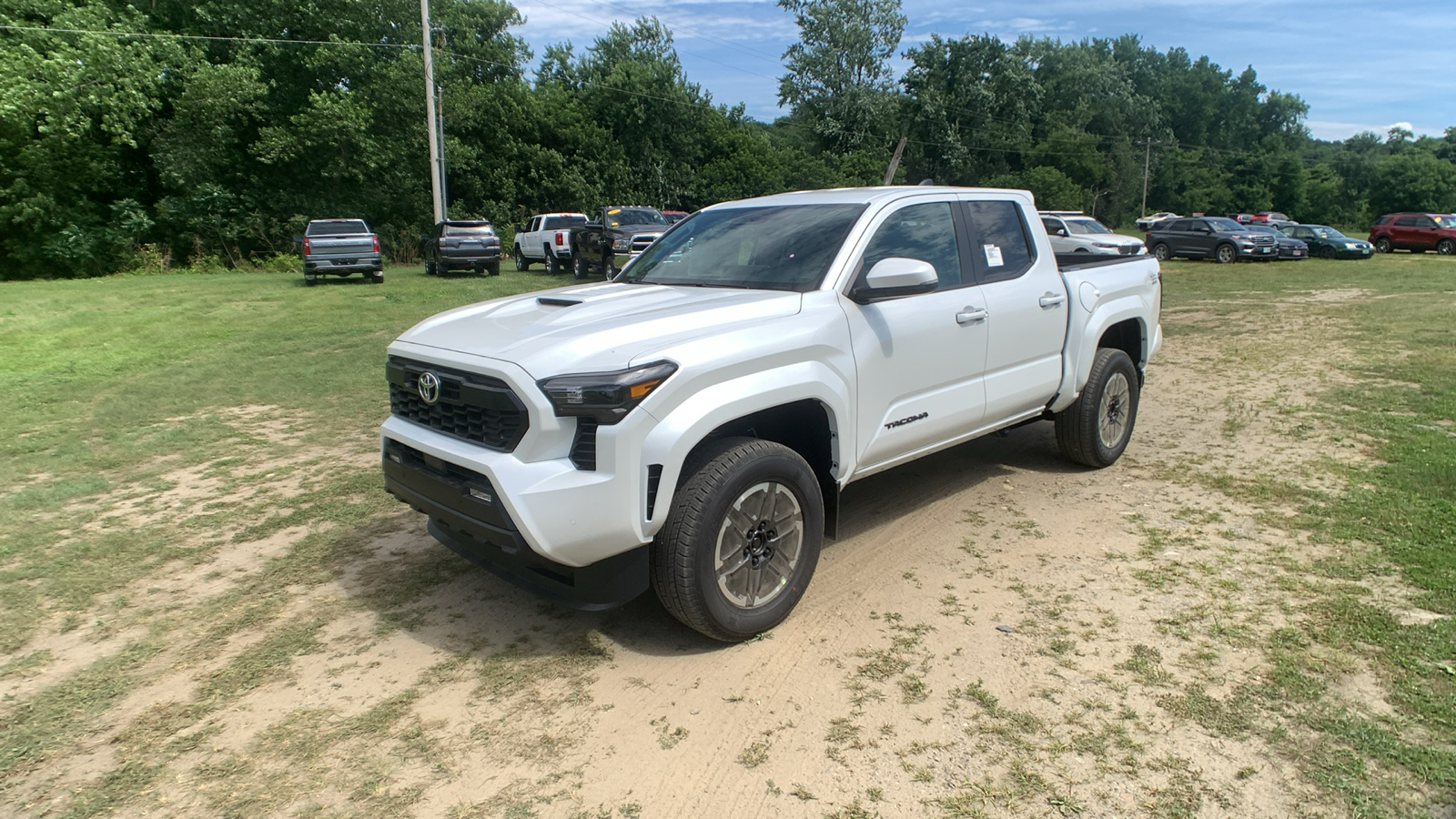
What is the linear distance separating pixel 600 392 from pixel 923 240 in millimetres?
2275

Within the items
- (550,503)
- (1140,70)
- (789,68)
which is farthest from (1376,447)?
(1140,70)

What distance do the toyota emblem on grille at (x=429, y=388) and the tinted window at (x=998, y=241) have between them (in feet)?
9.79

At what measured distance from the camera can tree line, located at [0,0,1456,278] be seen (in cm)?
2795

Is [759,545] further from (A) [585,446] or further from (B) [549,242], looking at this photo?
(B) [549,242]

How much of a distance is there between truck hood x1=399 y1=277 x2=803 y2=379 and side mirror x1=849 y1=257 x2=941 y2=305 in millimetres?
331

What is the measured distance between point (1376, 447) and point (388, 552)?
6926mm

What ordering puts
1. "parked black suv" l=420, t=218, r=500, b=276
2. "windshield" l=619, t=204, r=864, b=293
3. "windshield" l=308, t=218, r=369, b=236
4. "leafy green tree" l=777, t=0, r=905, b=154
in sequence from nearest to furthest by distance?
"windshield" l=619, t=204, r=864, b=293 → "windshield" l=308, t=218, r=369, b=236 → "parked black suv" l=420, t=218, r=500, b=276 → "leafy green tree" l=777, t=0, r=905, b=154

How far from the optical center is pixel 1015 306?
195 inches

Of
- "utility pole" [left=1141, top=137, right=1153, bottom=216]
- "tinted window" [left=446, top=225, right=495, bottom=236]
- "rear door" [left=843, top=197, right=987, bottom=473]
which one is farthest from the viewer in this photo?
"utility pole" [left=1141, top=137, right=1153, bottom=216]

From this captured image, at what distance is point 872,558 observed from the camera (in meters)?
4.59

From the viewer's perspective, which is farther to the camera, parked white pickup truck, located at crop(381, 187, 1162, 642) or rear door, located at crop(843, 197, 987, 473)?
rear door, located at crop(843, 197, 987, 473)

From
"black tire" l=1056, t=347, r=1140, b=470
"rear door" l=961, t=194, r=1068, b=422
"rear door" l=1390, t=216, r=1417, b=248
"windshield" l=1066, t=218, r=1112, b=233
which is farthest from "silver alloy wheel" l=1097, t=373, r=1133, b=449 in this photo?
"rear door" l=1390, t=216, r=1417, b=248

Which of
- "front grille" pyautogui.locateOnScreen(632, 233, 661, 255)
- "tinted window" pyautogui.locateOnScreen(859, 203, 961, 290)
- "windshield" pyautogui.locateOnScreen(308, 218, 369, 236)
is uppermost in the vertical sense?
"windshield" pyautogui.locateOnScreen(308, 218, 369, 236)

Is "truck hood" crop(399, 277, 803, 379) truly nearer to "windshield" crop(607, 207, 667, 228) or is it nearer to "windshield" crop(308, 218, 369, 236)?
"windshield" crop(308, 218, 369, 236)
